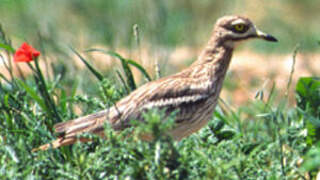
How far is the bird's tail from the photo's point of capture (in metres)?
4.02

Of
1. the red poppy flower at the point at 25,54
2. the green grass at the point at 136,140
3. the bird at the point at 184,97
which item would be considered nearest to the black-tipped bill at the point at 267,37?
the bird at the point at 184,97

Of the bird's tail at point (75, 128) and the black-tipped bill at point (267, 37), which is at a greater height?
the black-tipped bill at point (267, 37)

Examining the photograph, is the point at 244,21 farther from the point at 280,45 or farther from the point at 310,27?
the point at 310,27

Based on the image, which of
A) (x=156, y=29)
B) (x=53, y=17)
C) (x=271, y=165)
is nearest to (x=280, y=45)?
(x=53, y=17)

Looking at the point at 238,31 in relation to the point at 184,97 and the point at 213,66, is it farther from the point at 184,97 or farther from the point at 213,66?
the point at 184,97

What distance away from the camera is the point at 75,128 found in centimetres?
414

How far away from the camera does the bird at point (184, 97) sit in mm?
4164

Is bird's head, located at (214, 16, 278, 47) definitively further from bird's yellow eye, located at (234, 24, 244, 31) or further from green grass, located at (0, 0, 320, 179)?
green grass, located at (0, 0, 320, 179)

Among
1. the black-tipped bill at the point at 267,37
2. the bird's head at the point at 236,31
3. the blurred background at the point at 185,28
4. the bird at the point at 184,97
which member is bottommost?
the blurred background at the point at 185,28

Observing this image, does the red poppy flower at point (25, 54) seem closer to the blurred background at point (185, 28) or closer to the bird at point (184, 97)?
the bird at point (184, 97)

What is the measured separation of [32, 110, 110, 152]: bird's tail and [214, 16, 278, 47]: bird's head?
952 millimetres

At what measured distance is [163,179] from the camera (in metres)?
3.36

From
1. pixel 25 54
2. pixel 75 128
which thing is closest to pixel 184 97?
pixel 75 128

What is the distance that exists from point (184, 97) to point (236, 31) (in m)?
0.55
